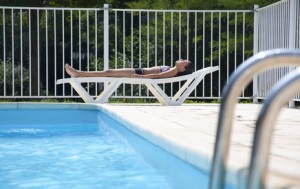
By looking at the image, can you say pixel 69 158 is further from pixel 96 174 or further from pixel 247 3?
pixel 247 3

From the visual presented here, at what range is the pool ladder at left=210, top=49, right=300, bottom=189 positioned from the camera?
984mm

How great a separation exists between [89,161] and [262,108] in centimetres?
241

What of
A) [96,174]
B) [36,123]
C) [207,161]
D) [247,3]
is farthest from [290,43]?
[247,3]

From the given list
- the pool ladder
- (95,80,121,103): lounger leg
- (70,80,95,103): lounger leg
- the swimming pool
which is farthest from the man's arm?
the pool ladder

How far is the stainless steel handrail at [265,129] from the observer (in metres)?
0.98

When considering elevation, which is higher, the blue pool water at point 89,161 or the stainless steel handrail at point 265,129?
the stainless steel handrail at point 265,129

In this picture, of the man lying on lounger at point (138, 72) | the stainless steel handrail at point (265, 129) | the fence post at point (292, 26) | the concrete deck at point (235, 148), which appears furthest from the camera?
the man lying on lounger at point (138, 72)

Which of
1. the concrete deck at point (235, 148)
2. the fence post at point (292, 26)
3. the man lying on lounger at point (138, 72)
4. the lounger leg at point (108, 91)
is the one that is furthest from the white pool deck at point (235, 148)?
the fence post at point (292, 26)

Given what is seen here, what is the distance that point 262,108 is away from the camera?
99cm

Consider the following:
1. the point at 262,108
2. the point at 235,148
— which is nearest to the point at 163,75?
the point at 235,148

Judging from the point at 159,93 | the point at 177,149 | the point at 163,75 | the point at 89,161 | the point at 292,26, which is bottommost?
the point at 89,161

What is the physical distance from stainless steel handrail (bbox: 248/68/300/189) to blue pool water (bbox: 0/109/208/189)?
83cm

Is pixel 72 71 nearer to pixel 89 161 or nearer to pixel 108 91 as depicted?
pixel 108 91

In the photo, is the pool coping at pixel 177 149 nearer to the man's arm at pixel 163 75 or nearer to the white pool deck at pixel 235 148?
the white pool deck at pixel 235 148
